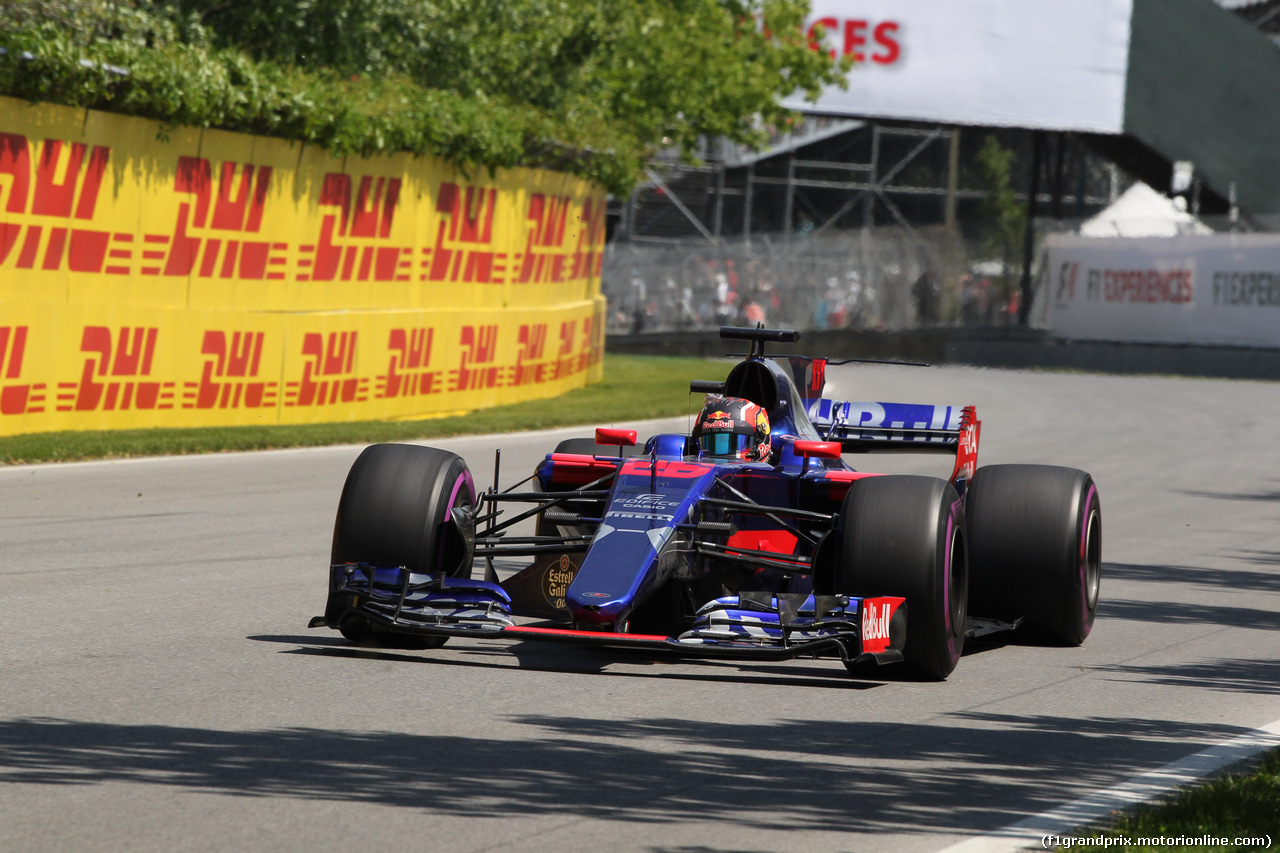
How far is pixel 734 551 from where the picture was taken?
7199mm

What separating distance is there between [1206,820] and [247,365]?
1290 cm

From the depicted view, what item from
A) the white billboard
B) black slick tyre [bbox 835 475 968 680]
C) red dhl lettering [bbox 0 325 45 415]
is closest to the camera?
black slick tyre [bbox 835 475 968 680]

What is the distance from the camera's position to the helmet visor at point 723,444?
800cm

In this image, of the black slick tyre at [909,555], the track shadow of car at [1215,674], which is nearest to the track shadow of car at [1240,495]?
the track shadow of car at [1215,674]

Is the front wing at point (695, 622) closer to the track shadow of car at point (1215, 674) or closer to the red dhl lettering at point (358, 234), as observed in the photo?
the track shadow of car at point (1215, 674)

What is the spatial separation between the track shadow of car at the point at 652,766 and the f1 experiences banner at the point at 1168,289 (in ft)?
95.6

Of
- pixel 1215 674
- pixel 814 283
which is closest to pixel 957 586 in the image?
pixel 1215 674

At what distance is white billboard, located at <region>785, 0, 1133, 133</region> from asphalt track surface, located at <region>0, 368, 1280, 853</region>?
28962 millimetres

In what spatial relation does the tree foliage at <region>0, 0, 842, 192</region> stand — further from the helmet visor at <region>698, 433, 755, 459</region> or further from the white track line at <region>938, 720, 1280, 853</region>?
the white track line at <region>938, 720, 1280, 853</region>

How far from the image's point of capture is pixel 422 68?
24.7 m

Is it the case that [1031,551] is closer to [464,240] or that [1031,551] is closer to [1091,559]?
[1091,559]

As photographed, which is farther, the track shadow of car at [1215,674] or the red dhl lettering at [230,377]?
the red dhl lettering at [230,377]

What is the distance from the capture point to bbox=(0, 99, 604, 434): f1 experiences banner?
14.7m

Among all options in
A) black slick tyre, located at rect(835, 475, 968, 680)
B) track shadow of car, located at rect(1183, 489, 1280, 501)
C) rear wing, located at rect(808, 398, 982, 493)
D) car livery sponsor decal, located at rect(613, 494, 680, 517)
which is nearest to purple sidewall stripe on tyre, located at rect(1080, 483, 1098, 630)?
black slick tyre, located at rect(835, 475, 968, 680)
